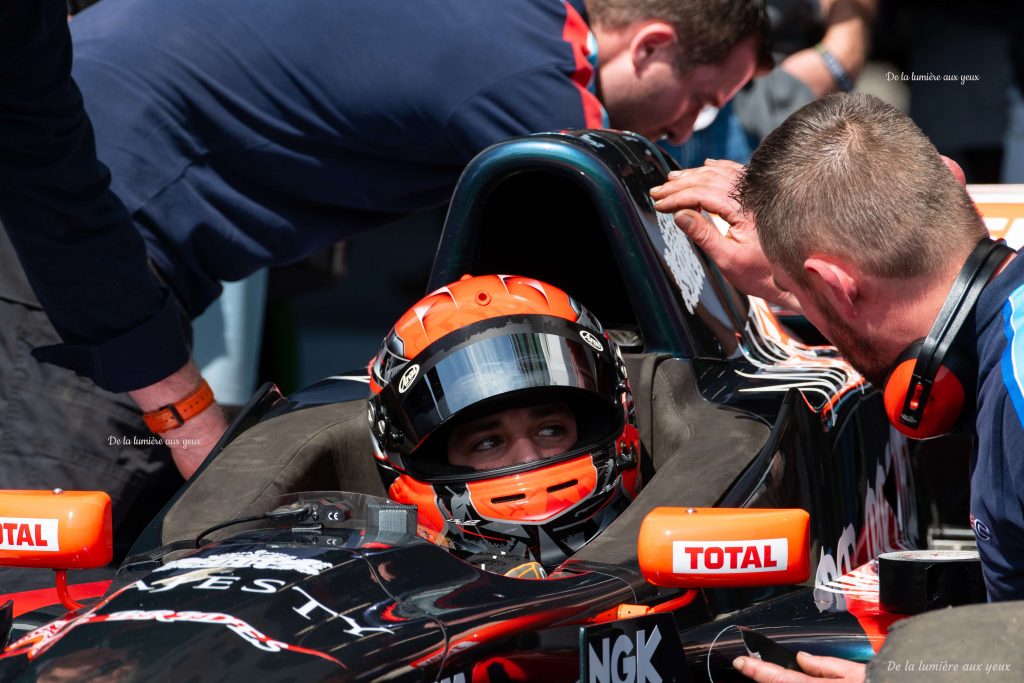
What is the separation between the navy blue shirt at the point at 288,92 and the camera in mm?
3379

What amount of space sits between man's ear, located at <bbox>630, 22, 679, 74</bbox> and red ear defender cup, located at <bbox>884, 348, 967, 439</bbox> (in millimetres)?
1678

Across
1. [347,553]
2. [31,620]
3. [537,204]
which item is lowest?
[31,620]

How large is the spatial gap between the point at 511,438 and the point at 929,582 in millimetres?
848

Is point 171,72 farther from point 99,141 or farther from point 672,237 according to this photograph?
point 672,237

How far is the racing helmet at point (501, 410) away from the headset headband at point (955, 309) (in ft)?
2.42

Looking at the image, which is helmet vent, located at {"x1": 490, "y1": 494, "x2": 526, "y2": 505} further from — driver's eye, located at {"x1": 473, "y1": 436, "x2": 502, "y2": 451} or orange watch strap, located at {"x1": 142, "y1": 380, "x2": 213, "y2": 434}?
orange watch strap, located at {"x1": 142, "y1": 380, "x2": 213, "y2": 434}

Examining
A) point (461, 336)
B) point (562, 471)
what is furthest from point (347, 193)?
point (562, 471)

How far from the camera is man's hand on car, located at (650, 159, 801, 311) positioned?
108 inches

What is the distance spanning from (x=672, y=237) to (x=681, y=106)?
0.81 meters

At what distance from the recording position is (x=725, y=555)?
2.04 meters

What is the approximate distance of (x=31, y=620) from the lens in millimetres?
2453

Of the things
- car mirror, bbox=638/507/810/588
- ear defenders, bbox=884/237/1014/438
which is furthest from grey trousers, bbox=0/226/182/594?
ear defenders, bbox=884/237/1014/438

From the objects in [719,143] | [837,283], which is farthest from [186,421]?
[719,143]

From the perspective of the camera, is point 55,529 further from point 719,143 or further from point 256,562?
point 719,143
